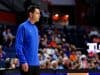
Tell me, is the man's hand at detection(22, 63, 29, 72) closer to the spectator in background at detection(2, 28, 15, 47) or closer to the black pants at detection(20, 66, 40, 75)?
the black pants at detection(20, 66, 40, 75)

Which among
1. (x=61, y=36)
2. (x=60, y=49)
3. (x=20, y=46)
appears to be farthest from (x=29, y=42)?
(x=61, y=36)

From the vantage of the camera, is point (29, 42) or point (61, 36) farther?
point (61, 36)

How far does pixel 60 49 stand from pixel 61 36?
Result: 401 cm

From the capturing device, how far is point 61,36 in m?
17.1

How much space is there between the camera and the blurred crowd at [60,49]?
Answer: 10.1m

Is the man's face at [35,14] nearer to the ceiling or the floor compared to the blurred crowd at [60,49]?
nearer to the ceiling

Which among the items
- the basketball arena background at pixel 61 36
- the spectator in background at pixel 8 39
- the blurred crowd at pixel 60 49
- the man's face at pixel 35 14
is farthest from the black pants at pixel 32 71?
the spectator in background at pixel 8 39

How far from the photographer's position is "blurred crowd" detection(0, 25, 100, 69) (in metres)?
10.1

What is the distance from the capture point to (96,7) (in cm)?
2250

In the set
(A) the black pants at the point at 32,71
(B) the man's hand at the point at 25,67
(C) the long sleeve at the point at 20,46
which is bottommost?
(A) the black pants at the point at 32,71

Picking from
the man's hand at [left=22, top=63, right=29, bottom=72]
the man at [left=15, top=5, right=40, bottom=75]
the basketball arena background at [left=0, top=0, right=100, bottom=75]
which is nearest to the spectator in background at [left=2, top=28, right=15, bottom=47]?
the basketball arena background at [left=0, top=0, right=100, bottom=75]

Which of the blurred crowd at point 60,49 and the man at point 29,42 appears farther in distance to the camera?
the blurred crowd at point 60,49

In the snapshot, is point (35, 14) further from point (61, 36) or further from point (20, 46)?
point (61, 36)

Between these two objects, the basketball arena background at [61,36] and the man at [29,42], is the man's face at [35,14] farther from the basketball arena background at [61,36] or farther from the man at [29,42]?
the basketball arena background at [61,36]
